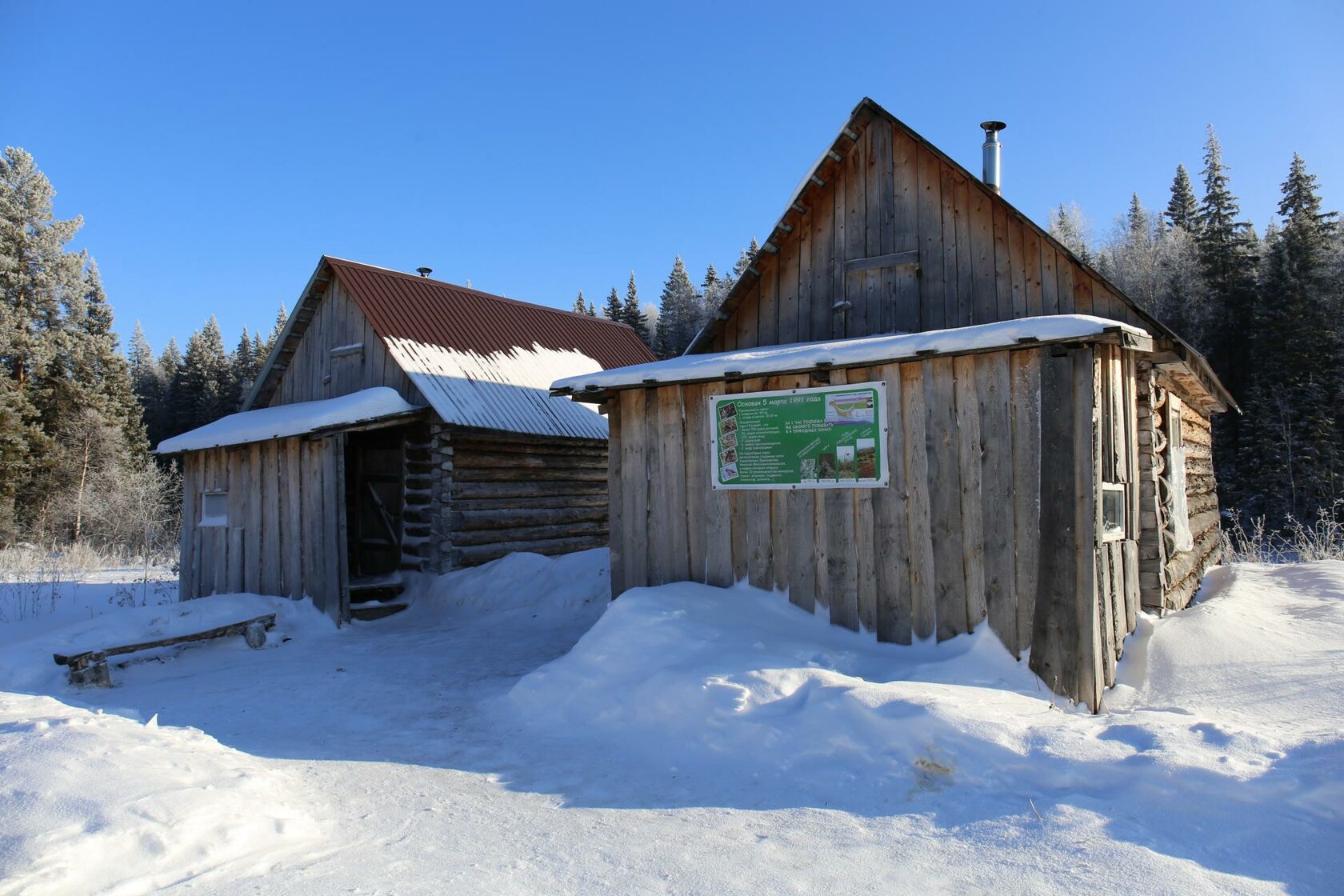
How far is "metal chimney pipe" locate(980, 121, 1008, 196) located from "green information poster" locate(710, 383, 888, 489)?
5.19 meters

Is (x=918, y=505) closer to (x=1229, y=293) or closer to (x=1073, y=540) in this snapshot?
(x=1073, y=540)

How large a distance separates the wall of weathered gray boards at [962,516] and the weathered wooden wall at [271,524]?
583cm

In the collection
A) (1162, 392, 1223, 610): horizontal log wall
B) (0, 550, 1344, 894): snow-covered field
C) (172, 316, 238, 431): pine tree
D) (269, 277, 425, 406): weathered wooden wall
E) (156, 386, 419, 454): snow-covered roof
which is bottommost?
(0, 550, 1344, 894): snow-covered field

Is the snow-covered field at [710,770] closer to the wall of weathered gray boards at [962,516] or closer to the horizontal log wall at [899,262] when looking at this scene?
the wall of weathered gray boards at [962,516]

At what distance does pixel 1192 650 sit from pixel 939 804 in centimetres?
416

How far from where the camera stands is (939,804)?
4465mm

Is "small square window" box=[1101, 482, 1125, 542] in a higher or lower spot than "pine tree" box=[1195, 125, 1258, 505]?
lower

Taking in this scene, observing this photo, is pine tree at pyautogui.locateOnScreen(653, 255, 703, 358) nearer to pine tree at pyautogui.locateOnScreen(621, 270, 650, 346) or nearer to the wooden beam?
pine tree at pyautogui.locateOnScreen(621, 270, 650, 346)

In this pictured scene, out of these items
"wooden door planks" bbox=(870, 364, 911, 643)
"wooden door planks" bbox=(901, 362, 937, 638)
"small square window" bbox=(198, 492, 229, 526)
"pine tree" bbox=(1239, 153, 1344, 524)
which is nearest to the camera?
"wooden door planks" bbox=(901, 362, 937, 638)

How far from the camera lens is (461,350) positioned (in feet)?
51.8

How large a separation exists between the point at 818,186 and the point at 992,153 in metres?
2.27

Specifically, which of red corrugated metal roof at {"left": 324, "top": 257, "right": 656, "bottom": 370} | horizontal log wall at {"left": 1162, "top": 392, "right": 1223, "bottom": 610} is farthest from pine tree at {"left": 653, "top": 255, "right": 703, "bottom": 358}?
horizontal log wall at {"left": 1162, "top": 392, "right": 1223, "bottom": 610}

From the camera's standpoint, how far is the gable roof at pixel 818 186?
900cm

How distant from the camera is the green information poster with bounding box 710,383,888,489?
7312 mm
